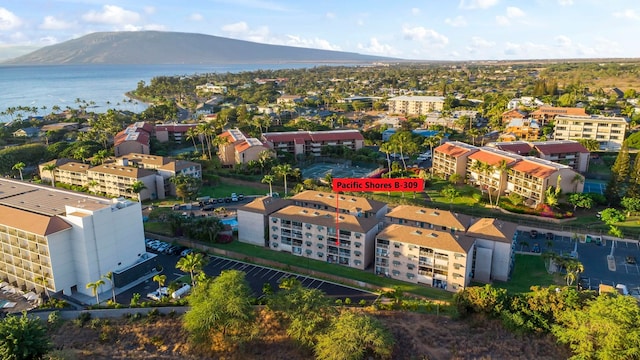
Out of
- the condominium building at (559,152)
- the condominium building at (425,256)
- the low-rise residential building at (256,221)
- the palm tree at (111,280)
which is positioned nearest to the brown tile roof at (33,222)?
the palm tree at (111,280)

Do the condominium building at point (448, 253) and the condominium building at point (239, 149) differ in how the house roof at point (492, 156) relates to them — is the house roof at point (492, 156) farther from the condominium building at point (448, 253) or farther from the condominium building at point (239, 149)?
the condominium building at point (239, 149)

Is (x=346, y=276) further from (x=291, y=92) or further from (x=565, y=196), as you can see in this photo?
(x=291, y=92)

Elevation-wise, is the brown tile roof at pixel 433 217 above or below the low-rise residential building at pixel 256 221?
above

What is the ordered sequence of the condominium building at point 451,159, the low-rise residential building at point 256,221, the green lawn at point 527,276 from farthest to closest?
the condominium building at point 451,159 < the low-rise residential building at point 256,221 < the green lawn at point 527,276

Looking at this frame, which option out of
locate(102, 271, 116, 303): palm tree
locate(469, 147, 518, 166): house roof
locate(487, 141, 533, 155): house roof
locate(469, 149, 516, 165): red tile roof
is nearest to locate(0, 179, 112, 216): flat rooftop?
locate(102, 271, 116, 303): palm tree

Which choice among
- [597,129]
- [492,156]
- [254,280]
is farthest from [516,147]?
[254,280]

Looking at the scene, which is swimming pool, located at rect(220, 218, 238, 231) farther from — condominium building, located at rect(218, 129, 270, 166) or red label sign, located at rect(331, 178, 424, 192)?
condominium building, located at rect(218, 129, 270, 166)

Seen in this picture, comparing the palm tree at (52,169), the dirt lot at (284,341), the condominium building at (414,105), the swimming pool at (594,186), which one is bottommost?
the dirt lot at (284,341)

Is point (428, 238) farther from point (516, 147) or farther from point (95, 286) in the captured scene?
point (516, 147)
